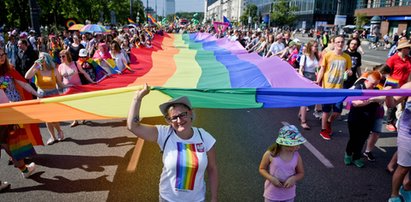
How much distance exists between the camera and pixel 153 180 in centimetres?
423

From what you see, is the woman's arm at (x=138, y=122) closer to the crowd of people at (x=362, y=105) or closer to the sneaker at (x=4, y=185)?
the crowd of people at (x=362, y=105)

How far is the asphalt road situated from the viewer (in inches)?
153

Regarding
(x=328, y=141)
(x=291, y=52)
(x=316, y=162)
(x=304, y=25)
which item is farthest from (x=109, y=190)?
(x=304, y=25)

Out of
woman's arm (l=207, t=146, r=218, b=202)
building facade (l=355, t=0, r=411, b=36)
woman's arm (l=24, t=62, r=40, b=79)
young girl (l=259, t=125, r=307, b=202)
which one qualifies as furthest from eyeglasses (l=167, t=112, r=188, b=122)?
building facade (l=355, t=0, r=411, b=36)

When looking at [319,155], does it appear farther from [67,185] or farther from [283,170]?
[67,185]

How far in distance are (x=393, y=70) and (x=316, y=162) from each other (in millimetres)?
2428

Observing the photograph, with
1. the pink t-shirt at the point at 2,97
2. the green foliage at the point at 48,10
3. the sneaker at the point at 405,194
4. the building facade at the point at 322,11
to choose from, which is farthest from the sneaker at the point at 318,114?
the building facade at the point at 322,11

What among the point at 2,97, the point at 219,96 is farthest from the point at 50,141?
the point at 219,96

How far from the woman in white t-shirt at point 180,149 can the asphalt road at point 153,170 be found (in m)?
1.44

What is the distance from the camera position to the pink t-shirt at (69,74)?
5633 mm

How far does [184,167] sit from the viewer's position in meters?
2.38

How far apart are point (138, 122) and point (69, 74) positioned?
374cm

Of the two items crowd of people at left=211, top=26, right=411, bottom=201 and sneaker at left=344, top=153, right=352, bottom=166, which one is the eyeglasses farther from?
sneaker at left=344, top=153, right=352, bottom=166

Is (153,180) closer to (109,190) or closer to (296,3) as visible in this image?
(109,190)
